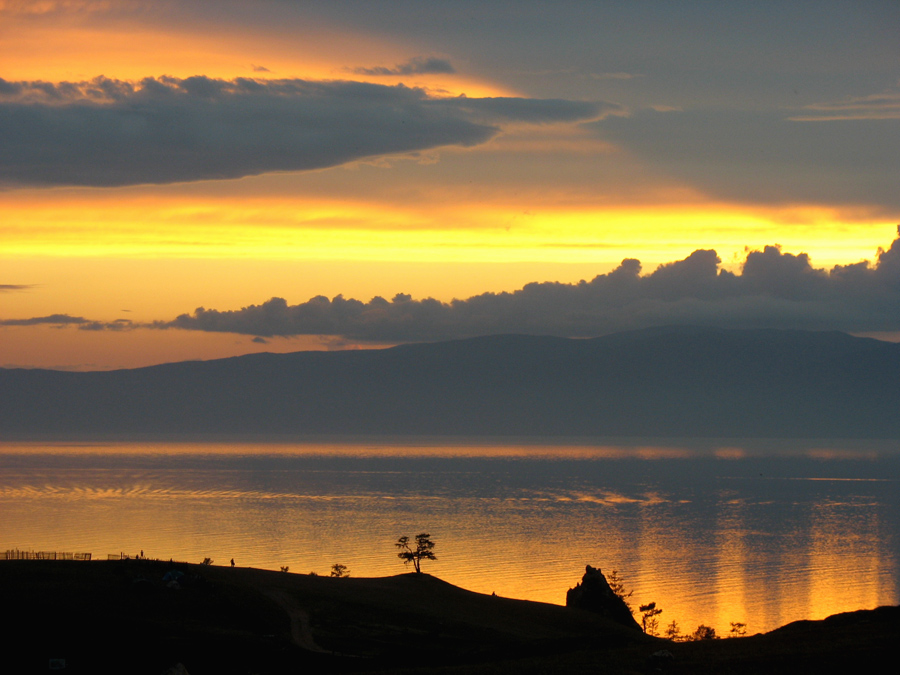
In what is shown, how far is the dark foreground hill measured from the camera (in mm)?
45125

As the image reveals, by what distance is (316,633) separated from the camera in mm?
58469

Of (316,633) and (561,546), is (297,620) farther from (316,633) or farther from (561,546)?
(561,546)

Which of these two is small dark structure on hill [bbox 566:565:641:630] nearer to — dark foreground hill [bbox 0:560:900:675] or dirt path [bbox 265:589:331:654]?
dark foreground hill [bbox 0:560:900:675]

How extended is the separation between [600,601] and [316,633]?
2997 centimetres

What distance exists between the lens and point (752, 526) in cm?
18150

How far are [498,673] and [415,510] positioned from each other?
15643cm

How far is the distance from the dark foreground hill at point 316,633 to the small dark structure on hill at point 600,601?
4.74 metres

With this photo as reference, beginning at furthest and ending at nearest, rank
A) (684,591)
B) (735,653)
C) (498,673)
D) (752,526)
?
1. (752,526)
2. (684,591)
3. (735,653)
4. (498,673)

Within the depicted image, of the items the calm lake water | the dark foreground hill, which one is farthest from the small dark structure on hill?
the calm lake water

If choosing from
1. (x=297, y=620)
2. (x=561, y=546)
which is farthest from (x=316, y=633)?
(x=561, y=546)

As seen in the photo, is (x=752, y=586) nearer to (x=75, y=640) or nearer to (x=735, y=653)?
(x=735, y=653)

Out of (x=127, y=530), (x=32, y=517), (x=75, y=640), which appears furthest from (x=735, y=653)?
(x=32, y=517)

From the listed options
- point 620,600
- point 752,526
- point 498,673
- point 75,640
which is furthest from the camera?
point 752,526

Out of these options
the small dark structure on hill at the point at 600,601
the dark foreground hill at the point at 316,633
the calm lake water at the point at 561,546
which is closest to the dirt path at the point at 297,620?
Answer: the dark foreground hill at the point at 316,633
